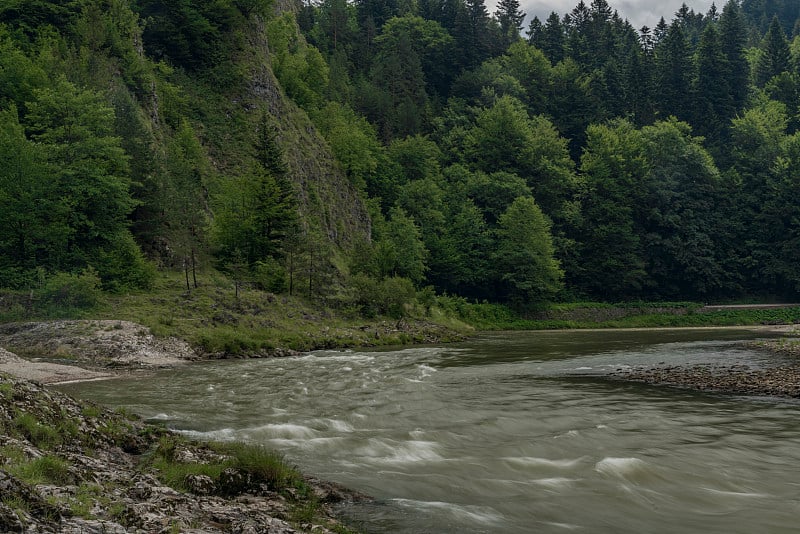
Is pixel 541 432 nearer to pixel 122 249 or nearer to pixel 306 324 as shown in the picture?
pixel 306 324

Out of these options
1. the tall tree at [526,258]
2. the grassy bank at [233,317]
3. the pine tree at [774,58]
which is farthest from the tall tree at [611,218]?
the pine tree at [774,58]

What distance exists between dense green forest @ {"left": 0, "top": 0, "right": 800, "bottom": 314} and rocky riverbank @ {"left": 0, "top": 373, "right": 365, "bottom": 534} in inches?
1157

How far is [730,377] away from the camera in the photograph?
25.0 metres

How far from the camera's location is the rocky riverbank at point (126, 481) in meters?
7.29

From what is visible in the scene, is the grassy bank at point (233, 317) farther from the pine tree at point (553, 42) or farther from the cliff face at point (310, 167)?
the pine tree at point (553, 42)

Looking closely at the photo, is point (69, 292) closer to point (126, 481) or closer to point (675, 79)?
point (126, 481)

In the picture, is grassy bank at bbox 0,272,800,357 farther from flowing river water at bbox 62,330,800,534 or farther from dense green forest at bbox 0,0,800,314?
flowing river water at bbox 62,330,800,534

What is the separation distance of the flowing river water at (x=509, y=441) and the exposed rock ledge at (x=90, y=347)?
463 centimetres

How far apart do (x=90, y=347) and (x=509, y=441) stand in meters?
26.2

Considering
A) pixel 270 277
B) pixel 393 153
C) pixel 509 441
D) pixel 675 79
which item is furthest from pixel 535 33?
pixel 509 441

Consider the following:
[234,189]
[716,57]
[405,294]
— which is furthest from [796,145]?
[234,189]

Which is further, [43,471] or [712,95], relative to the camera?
[712,95]

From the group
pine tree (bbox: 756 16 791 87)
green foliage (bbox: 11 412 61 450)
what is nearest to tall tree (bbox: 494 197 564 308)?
green foliage (bbox: 11 412 61 450)

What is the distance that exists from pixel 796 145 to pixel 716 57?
3164 centimetres
